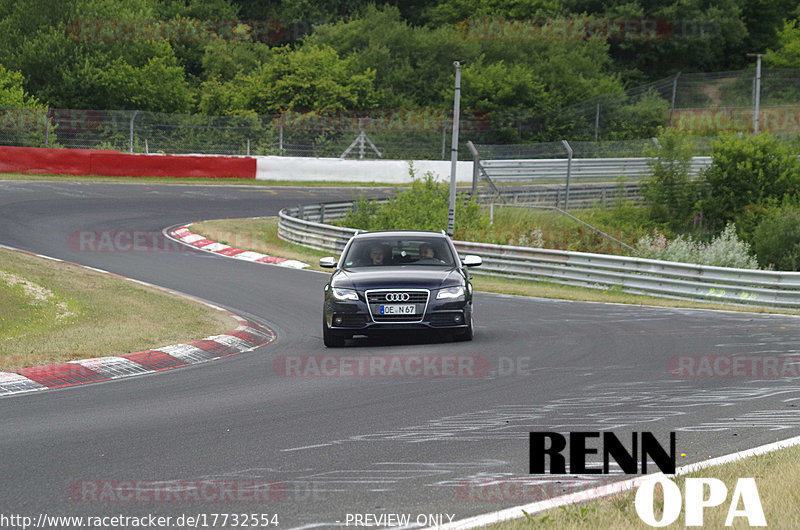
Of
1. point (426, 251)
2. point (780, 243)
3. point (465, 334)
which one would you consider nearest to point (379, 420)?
point (465, 334)

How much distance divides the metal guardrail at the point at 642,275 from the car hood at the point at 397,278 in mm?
8905

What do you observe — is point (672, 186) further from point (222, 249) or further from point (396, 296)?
point (396, 296)

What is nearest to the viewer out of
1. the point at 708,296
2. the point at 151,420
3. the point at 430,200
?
the point at 151,420

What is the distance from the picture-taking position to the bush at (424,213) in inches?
1200

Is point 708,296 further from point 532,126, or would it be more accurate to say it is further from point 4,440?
point 532,126

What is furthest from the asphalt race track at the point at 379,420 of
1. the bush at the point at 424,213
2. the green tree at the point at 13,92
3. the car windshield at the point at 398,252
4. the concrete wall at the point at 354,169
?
the green tree at the point at 13,92

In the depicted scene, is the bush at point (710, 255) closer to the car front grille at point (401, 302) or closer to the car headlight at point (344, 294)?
the car front grille at point (401, 302)

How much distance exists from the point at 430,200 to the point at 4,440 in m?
24.2

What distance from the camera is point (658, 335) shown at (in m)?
14.8

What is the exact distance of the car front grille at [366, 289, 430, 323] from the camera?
13453mm

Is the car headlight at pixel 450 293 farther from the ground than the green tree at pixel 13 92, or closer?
closer

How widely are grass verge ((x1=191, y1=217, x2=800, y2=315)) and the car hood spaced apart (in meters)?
7.19

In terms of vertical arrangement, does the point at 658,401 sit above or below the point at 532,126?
below

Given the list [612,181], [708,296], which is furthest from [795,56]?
[708,296]
